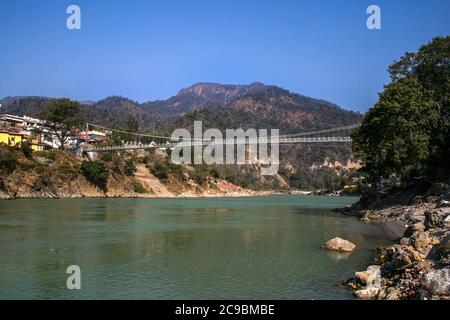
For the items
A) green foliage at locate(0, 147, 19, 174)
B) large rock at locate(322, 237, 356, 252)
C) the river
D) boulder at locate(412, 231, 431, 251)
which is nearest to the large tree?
the river

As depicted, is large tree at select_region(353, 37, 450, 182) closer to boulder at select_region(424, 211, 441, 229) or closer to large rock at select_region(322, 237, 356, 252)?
boulder at select_region(424, 211, 441, 229)

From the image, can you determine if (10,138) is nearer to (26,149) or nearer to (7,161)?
(26,149)

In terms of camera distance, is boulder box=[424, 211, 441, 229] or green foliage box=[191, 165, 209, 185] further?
green foliage box=[191, 165, 209, 185]

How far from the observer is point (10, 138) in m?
59.4

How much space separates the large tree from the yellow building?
Answer: 43.6 m

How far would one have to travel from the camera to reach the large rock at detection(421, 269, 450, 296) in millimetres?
8570

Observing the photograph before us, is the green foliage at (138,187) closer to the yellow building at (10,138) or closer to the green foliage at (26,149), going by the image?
the yellow building at (10,138)

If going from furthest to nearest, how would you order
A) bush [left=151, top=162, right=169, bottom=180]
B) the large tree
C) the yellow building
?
bush [left=151, top=162, right=169, bottom=180] → the yellow building → the large tree

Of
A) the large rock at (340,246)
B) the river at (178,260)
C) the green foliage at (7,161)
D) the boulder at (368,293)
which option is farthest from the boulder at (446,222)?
the green foliage at (7,161)

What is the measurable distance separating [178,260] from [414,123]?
19.9 m

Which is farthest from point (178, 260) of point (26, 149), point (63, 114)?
point (63, 114)

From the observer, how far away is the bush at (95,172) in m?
60.4

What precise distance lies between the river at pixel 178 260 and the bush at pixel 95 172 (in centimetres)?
3729

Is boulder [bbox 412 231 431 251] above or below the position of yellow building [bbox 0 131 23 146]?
below
